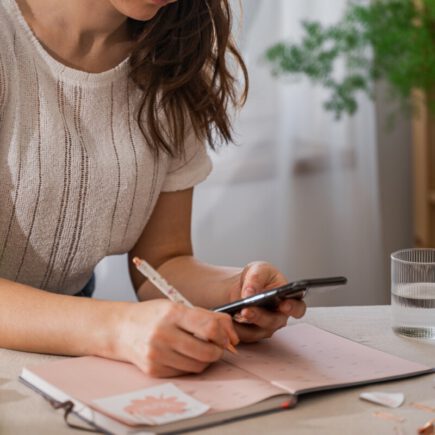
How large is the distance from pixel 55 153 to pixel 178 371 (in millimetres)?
449

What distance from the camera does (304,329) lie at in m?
1.18

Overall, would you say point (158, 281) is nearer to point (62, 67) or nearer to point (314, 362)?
point (314, 362)

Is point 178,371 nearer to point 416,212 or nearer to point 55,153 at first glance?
point 55,153

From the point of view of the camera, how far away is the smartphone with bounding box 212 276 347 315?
990mm

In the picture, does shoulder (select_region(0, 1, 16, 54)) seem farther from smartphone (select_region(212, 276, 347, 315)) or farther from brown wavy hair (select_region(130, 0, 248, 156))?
smartphone (select_region(212, 276, 347, 315))

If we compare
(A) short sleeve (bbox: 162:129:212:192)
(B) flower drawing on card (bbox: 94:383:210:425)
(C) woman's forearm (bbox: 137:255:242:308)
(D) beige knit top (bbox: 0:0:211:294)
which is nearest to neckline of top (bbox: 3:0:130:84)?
(D) beige knit top (bbox: 0:0:211:294)

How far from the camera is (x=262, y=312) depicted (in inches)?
42.9

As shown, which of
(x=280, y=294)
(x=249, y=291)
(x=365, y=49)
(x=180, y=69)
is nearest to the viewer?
(x=280, y=294)

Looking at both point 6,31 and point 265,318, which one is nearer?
point 265,318

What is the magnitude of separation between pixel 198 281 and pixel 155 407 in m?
0.46

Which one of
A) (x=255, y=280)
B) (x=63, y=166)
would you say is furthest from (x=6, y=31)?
(x=255, y=280)

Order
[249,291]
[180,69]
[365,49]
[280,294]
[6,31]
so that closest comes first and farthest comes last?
[280,294], [249,291], [6,31], [180,69], [365,49]

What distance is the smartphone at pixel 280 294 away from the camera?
39.0 inches

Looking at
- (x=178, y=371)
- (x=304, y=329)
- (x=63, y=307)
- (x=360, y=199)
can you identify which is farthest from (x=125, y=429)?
(x=360, y=199)
